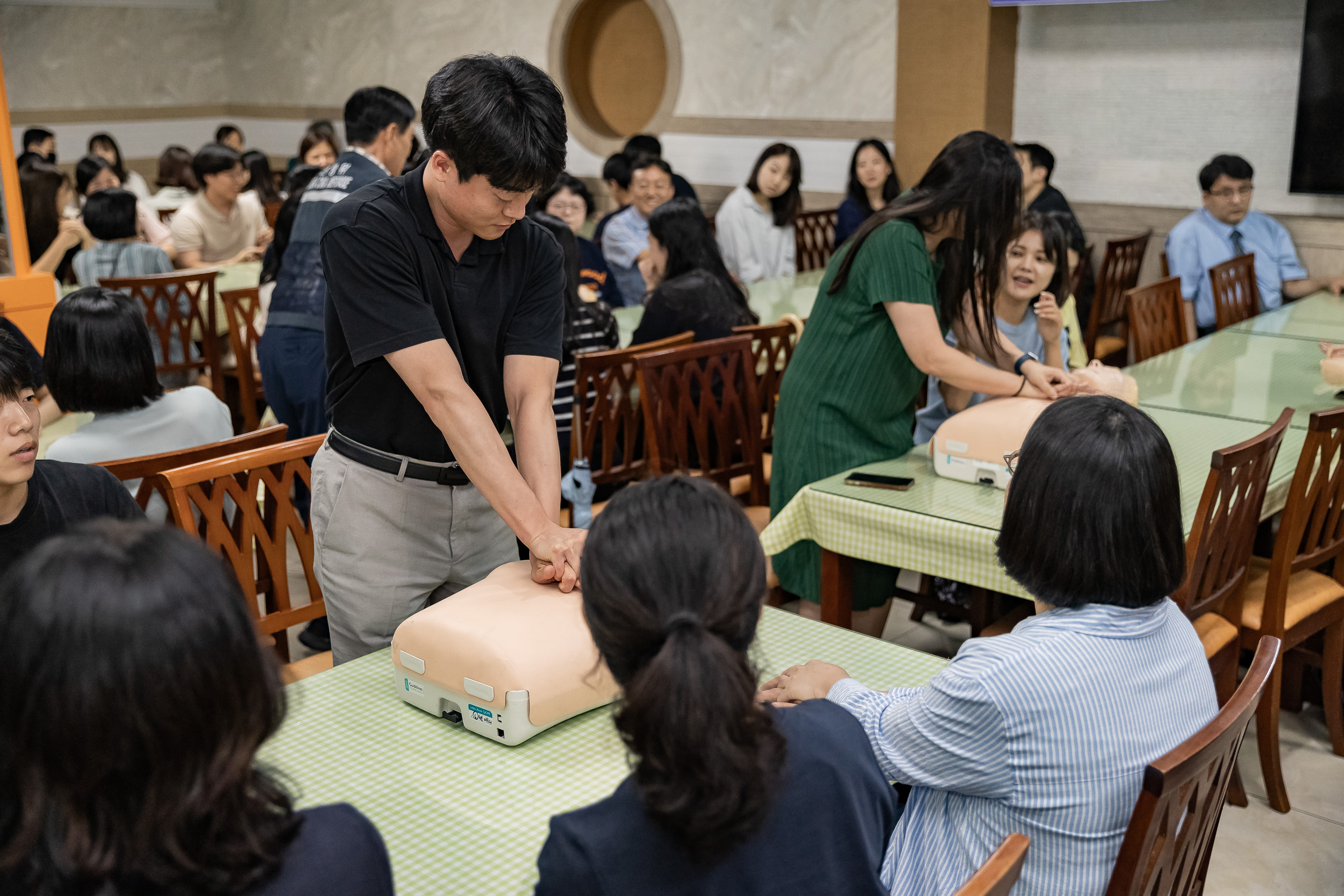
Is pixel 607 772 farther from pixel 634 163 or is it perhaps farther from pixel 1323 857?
pixel 634 163

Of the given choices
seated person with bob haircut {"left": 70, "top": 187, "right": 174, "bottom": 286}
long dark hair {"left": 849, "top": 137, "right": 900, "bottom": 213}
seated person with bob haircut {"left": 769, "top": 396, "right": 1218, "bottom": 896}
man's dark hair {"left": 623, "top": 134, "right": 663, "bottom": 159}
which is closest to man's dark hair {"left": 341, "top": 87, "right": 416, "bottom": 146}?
seated person with bob haircut {"left": 70, "top": 187, "right": 174, "bottom": 286}

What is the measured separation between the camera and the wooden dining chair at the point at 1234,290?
184 inches

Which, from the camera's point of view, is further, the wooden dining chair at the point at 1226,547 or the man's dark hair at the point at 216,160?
the man's dark hair at the point at 216,160

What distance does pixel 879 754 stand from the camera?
4.24 ft

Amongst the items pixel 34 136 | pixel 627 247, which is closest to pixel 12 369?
pixel 627 247

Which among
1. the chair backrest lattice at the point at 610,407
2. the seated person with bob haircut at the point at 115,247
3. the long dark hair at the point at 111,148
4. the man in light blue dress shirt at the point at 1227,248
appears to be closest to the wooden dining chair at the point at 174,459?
the chair backrest lattice at the point at 610,407

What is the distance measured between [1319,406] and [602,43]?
625cm

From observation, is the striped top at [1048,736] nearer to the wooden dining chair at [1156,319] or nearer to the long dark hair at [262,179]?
the wooden dining chair at [1156,319]

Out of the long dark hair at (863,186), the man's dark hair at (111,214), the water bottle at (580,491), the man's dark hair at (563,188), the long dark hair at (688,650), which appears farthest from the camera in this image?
the long dark hair at (863,186)

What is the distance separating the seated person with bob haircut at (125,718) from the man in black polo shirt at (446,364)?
76 cm

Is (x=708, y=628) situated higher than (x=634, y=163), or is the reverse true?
(x=634, y=163)

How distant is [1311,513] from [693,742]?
2.20m

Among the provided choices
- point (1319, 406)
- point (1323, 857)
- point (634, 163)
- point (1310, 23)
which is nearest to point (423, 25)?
point (634, 163)

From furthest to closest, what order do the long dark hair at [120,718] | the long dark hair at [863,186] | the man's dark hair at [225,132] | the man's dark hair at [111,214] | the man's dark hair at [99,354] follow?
the man's dark hair at [225,132] < the long dark hair at [863,186] < the man's dark hair at [111,214] < the man's dark hair at [99,354] < the long dark hair at [120,718]
